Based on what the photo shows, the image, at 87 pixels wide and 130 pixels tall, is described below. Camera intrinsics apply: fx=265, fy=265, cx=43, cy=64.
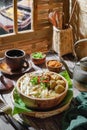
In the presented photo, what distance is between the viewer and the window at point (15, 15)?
6.99 ft

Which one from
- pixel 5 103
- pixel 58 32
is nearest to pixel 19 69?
pixel 5 103

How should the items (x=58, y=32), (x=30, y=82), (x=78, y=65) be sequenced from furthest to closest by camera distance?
(x=58, y=32), (x=78, y=65), (x=30, y=82)

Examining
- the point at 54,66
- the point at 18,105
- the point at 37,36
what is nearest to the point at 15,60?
the point at 54,66

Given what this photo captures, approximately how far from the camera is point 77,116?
1.13 metres

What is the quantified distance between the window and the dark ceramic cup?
62 cm

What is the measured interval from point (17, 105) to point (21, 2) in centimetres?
123

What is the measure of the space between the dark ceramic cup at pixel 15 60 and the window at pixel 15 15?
2.02 feet

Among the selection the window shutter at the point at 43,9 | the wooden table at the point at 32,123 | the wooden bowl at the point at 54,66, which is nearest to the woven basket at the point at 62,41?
the window shutter at the point at 43,9

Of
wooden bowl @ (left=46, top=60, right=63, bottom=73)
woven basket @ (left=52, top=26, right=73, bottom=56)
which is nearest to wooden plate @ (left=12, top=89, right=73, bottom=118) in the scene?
wooden bowl @ (left=46, top=60, right=63, bottom=73)

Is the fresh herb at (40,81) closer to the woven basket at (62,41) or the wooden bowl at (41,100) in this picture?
the wooden bowl at (41,100)

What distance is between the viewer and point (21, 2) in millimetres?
2188

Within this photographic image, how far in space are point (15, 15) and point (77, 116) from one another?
4.12 feet

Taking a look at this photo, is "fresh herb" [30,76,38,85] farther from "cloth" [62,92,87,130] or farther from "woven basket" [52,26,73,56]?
"woven basket" [52,26,73,56]

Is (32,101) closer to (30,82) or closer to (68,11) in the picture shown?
(30,82)
